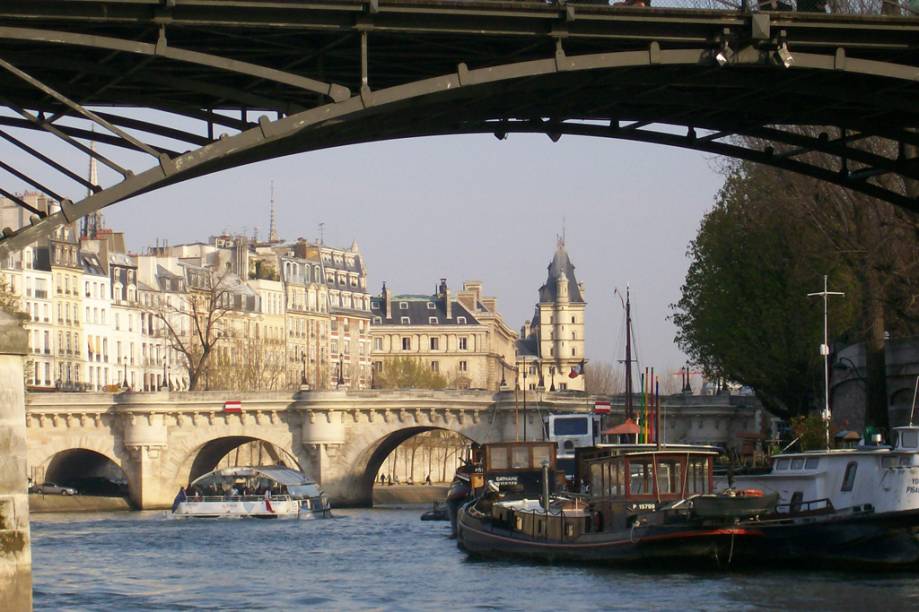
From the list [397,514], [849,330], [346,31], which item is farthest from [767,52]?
[397,514]

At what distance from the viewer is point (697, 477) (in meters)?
36.1

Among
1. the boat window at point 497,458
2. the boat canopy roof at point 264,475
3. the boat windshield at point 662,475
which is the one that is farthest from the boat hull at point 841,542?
the boat canopy roof at point 264,475

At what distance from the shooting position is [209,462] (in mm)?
83562

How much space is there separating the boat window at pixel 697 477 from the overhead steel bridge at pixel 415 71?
12754mm

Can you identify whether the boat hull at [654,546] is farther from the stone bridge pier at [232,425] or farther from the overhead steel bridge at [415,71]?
the stone bridge pier at [232,425]

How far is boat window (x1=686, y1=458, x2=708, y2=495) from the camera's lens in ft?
118

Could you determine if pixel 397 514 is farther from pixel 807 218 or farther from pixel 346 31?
pixel 346 31

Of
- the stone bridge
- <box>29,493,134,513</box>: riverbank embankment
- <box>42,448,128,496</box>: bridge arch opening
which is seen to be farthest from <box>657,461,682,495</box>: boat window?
<box>42,448,128,496</box>: bridge arch opening

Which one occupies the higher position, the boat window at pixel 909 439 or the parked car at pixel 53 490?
the boat window at pixel 909 439

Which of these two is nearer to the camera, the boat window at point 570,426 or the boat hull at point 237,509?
the boat window at point 570,426

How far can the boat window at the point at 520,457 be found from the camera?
4878 cm

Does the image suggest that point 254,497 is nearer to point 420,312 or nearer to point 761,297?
point 761,297

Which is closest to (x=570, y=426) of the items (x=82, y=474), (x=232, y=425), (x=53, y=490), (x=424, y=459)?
(x=232, y=425)

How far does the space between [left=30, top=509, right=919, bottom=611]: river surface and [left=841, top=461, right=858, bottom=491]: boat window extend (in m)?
2.26
